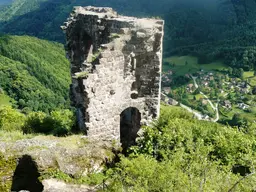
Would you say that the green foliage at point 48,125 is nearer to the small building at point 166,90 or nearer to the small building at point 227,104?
the small building at point 227,104

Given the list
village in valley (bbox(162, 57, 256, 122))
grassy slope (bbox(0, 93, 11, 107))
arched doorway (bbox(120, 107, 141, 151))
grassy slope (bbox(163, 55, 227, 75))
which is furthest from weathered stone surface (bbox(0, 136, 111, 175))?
grassy slope (bbox(163, 55, 227, 75))

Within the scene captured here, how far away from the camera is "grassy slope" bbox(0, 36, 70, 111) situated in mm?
68356

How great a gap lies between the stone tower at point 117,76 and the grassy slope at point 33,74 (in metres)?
52.6

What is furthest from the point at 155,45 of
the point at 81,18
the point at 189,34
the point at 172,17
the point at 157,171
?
the point at 172,17

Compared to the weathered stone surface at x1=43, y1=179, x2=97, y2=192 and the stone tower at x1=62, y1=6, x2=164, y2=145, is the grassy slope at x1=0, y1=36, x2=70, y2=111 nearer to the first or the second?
the stone tower at x1=62, y1=6, x2=164, y2=145

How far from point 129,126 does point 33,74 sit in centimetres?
6429

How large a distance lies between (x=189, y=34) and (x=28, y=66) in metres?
87.3

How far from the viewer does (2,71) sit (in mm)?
71812

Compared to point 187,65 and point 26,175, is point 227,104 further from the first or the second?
point 26,175

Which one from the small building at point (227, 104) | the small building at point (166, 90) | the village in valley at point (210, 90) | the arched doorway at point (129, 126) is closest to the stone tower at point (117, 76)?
the arched doorway at point (129, 126)

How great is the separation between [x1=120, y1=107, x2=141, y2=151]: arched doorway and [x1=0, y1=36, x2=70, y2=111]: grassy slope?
51237mm

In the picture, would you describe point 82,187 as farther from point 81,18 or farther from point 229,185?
point 81,18

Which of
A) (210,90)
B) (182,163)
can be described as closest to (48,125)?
(182,163)

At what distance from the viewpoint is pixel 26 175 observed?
1075 cm
